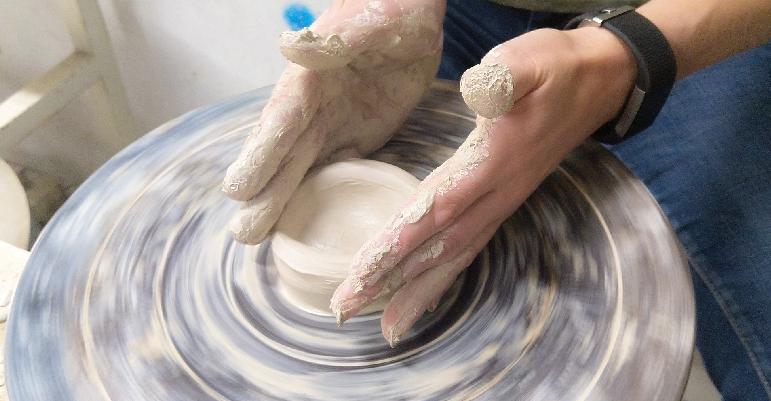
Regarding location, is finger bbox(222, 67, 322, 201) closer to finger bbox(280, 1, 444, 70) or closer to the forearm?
finger bbox(280, 1, 444, 70)

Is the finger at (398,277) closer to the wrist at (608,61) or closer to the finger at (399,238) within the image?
the finger at (399,238)

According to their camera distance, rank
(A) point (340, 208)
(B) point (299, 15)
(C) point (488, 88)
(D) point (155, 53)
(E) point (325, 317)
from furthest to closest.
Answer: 1. (D) point (155, 53)
2. (B) point (299, 15)
3. (A) point (340, 208)
4. (E) point (325, 317)
5. (C) point (488, 88)

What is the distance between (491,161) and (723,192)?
0.46 metres

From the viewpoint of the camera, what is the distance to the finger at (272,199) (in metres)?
0.79

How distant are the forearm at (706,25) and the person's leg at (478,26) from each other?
0.30 meters

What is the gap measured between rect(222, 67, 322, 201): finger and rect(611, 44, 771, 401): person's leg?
1.99 feet

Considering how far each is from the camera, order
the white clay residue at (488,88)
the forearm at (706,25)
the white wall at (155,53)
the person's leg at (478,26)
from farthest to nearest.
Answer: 1. the white wall at (155,53)
2. the person's leg at (478,26)
3. the forearm at (706,25)
4. the white clay residue at (488,88)

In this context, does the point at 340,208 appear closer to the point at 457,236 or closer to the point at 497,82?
the point at 457,236

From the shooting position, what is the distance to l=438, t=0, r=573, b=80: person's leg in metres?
1.21

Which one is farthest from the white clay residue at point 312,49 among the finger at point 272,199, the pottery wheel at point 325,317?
the pottery wheel at point 325,317

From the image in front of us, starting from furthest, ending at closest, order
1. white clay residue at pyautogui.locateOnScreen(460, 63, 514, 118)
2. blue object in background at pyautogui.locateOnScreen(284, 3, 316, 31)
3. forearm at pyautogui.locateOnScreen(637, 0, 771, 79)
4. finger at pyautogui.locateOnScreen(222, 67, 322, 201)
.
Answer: blue object in background at pyautogui.locateOnScreen(284, 3, 316, 31), forearm at pyautogui.locateOnScreen(637, 0, 771, 79), finger at pyautogui.locateOnScreen(222, 67, 322, 201), white clay residue at pyautogui.locateOnScreen(460, 63, 514, 118)

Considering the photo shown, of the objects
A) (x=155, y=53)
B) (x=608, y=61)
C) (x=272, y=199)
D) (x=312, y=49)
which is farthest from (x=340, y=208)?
(x=155, y=53)

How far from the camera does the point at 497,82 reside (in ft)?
2.25

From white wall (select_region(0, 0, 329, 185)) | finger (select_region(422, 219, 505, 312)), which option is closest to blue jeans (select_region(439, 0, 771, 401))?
finger (select_region(422, 219, 505, 312))
